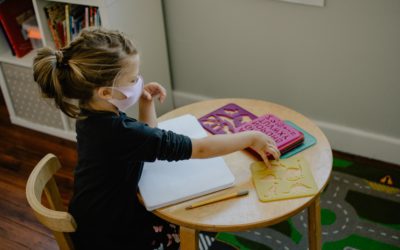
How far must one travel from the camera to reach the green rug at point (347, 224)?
1.75m

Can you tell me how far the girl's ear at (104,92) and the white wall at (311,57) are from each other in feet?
3.70

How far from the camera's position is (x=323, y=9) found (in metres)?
1.91

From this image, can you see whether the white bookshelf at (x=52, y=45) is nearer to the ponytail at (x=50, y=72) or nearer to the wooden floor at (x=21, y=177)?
the wooden floor at (x=21, y=177)

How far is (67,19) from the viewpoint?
6.79 feet

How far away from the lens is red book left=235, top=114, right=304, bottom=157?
1265mm

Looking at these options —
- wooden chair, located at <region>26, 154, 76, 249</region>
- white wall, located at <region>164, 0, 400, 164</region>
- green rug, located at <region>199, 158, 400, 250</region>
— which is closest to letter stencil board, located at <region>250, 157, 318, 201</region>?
wooden chair, located at <region>26, 154, 76, 249</region>

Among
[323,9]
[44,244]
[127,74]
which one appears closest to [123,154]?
[127,74]

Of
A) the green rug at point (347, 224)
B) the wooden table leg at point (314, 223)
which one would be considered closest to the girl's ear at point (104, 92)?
the wooden table leg at point (314, 223)

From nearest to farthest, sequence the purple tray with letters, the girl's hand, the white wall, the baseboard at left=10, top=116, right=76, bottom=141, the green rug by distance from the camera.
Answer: the girl's hand, the purple tray with letters, the green rug, the white wall, the baseboard at left=10, top=116, right=76, bottom=141

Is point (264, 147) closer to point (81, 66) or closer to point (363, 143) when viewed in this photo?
point (81, 66)

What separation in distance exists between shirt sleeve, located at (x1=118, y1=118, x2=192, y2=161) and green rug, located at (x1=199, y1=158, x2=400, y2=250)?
2.49 feet

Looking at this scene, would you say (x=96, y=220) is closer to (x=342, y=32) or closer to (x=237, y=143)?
(x=237, y=143)

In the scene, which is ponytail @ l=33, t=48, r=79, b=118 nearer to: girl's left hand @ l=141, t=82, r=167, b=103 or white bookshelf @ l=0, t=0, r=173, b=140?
girl's left hand @ l=141, t=82, r=167, b=103

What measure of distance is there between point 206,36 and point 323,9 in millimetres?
608
